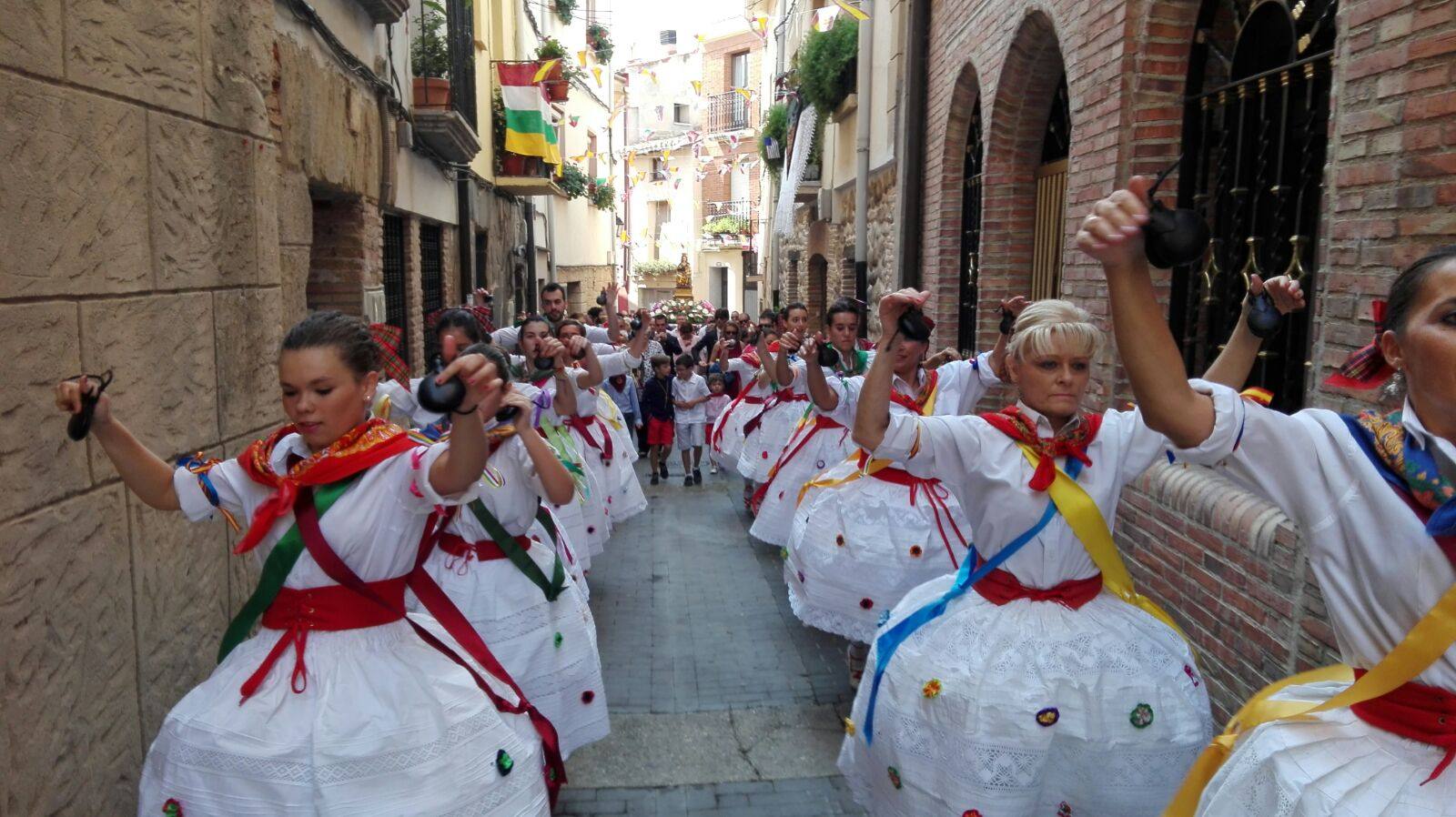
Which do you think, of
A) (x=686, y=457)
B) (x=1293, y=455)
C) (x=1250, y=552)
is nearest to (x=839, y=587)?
(x=1250, y=552)

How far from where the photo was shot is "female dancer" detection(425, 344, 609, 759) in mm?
3854

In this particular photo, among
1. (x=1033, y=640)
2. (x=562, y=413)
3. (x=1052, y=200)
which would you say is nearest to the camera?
(x=1033, y=640)

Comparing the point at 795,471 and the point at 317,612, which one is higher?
the point at 317,612

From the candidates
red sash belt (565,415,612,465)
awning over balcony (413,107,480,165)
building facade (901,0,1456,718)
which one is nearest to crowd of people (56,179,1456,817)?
building facade (901,0,1456,718)

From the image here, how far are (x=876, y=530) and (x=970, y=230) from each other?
544 cm

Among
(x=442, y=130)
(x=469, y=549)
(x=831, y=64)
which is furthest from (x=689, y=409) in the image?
(x=469, y=549)

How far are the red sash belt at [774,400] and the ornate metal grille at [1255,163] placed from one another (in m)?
3.69

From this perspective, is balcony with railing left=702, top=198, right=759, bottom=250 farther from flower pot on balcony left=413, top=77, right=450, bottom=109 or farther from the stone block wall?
the stone block wall

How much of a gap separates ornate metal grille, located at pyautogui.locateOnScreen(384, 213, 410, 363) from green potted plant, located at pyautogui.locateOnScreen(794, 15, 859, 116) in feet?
22.9

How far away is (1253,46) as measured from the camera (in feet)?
16.3

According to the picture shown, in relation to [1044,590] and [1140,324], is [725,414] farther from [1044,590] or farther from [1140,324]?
[1140,324]

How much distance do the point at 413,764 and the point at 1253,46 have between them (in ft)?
15.9

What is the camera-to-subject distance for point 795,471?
23.0ft

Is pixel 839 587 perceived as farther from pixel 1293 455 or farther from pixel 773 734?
pixel 1293 455
